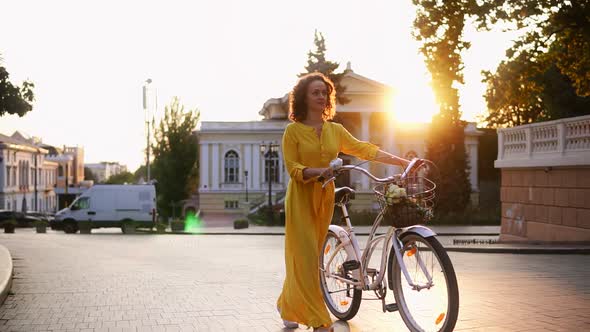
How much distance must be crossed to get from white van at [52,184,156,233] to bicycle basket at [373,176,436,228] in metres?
29.1

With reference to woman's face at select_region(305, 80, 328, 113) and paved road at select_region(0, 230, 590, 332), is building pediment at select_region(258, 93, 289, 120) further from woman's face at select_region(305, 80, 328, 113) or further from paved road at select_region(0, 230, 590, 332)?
woman's face at select_region(305, 80, 328, 113)

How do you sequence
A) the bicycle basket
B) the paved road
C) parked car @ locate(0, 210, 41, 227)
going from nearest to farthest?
the bicycle basket
the paved road
parked car @ locate(0, 210, 41, 227)

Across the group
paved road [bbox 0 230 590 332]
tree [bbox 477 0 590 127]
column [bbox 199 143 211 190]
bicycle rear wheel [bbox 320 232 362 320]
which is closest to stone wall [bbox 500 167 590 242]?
tree [bbox 477 0 590 127]

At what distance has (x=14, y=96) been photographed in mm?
11422

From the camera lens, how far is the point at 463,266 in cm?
1091

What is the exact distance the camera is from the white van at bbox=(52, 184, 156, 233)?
3288 cm

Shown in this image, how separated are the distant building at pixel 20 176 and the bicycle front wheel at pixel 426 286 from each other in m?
67.0

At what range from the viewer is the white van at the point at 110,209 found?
32.9 meters

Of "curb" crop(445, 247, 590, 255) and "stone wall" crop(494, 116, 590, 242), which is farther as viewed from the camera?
"stone wall" crop(494, 116, 590, 242)

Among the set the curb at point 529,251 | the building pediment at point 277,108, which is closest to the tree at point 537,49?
the curb at point 529,251

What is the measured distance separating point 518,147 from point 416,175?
15.4m

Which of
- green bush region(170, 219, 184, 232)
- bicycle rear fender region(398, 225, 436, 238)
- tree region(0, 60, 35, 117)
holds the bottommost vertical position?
green bush region(170, 219, 184, 232)

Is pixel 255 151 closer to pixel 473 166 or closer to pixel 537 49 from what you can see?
pixel 473 166

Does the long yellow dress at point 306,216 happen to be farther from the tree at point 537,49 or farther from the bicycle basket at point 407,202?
the tree at point 537,49
